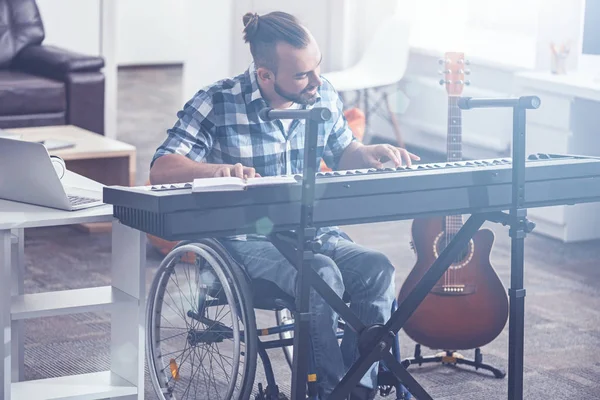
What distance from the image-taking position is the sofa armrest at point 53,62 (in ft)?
18.2

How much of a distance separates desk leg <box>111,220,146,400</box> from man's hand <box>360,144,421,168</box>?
64 cm

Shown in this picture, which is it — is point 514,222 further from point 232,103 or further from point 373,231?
point 373,231

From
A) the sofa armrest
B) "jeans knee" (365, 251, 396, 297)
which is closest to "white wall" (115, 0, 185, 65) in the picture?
the sofa armrest

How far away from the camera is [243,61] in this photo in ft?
24.3

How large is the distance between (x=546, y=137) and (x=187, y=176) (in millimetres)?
2660

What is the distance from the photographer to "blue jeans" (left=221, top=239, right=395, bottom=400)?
250 centimetres

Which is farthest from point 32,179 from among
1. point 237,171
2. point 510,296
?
point 510,296

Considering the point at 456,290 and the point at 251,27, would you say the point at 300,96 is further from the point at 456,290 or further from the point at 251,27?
the point at 456,290

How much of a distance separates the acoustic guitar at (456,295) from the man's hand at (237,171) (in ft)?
2.78

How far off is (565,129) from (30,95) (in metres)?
2.57

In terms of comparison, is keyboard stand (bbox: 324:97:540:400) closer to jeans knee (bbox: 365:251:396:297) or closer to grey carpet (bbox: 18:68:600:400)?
jeans knee (bbox: 365:251:396:297)

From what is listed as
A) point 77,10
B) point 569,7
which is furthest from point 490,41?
point 77,10

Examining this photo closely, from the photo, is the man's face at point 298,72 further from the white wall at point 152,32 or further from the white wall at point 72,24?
the white wall at point 152,32

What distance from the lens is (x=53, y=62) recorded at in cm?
561
